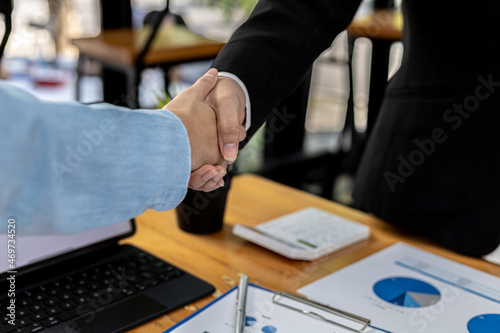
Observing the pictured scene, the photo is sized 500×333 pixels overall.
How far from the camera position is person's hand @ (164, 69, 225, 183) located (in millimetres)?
735

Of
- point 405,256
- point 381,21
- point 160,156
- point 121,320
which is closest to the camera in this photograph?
point 160,156

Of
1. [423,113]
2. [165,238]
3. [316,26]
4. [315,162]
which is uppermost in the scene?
[316,26]

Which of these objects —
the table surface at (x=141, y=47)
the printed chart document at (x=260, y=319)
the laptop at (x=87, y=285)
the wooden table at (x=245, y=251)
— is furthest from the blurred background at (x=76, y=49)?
the printed chart document at (x=260, y=319)

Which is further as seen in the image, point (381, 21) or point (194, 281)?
point (381, 21)

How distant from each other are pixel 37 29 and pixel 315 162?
5.43 feet

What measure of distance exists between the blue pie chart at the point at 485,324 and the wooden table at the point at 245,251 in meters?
0.16

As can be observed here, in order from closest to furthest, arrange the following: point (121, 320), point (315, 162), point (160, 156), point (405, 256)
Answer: point (160, 156) < point (121, 320) < point (405, 256) < point (315, 162)

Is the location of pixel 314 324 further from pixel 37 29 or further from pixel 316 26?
pixel 37 29

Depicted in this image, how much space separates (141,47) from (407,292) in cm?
168

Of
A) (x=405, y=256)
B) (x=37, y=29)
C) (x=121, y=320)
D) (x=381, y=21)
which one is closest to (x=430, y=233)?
(x=405, y=256)

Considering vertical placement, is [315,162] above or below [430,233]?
below

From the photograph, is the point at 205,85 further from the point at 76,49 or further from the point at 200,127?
the point at 76,49

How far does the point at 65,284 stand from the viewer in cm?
74

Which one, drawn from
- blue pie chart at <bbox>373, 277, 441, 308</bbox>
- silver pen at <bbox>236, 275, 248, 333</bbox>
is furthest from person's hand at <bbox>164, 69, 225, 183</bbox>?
blue pie chart at <bbox>373, 277, 441, 308</bbox>
